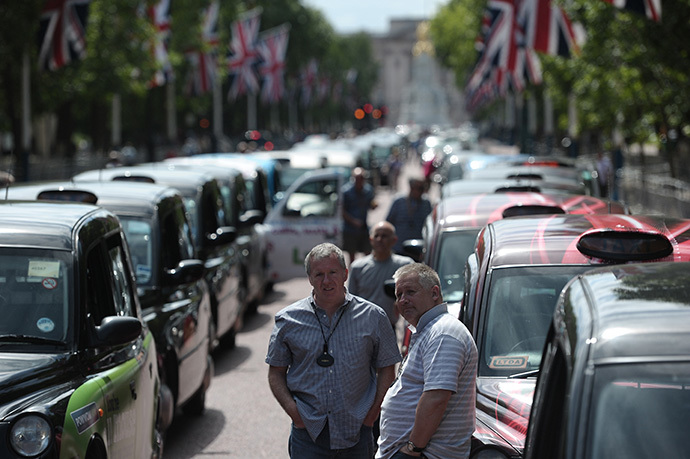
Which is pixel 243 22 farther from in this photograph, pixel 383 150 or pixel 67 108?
pixel 67 108

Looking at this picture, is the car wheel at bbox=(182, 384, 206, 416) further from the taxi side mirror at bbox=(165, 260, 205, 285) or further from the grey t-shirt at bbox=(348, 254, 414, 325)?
the grey t-shirt at bbox=(348, 254, 414, 325)

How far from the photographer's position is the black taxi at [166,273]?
9.53m

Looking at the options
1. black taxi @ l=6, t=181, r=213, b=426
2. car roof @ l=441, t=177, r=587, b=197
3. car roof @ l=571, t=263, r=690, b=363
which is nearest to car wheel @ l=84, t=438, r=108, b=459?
car roof @ l=571, t=263, r=690, b=363

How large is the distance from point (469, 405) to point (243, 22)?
176ft

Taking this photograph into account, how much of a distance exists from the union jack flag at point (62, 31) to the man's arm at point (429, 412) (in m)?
26.6

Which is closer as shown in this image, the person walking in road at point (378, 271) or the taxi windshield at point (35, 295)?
the taxi windshield at point (35, 295)

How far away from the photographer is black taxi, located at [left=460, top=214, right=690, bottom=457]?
20.0ft

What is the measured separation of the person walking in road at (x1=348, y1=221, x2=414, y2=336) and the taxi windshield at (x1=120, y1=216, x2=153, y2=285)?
1733 mm

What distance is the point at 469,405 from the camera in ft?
17.2

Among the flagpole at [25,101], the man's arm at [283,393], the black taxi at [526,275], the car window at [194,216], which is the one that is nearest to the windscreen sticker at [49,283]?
the man's arm at [283,393]

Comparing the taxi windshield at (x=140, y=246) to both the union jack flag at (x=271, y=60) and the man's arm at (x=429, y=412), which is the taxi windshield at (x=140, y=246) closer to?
the man's arm at (x=429, y=412)

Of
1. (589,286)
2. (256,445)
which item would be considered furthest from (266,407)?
(589,286)

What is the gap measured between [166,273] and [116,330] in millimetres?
3951

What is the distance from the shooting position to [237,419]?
35.6ft
